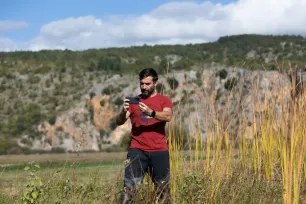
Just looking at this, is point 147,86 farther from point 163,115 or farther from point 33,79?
point 33,79

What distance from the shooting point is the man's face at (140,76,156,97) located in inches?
229

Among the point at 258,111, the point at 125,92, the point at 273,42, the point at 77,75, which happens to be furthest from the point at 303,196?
the point at 273,42

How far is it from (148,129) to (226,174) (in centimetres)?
128

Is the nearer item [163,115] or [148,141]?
[163,115]

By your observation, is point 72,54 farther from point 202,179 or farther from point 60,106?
point 202,179

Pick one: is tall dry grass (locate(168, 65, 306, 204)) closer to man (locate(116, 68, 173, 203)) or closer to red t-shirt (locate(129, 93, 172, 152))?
man (locate(116, 68, 173, 203))

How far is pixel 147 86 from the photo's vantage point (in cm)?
584

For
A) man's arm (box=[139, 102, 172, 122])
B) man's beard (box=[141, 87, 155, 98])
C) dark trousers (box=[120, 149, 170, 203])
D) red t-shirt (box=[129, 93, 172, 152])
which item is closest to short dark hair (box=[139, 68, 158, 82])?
man's beard (box=[141, 87, 155, 98])

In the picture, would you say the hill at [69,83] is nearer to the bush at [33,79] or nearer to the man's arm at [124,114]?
the bush at [33,79]

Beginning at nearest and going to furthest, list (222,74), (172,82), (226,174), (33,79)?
(226,174) → (172,82) → (222,74) → (33,79)

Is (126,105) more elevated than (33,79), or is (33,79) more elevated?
(126,105)

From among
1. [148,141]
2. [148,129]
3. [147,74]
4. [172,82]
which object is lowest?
[172,82]

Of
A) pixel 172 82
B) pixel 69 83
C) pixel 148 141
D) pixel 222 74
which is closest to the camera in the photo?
pixel 148 141

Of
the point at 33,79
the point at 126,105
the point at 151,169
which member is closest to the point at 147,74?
the point at 126,105
